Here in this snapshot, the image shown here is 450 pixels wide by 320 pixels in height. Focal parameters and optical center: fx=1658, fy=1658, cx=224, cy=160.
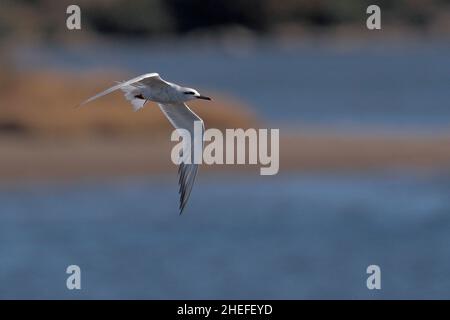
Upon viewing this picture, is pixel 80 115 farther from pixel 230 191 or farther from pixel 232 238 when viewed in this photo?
pixel 232 238

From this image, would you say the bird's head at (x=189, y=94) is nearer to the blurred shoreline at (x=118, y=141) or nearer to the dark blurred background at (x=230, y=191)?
the dark blurred background at (x=230, y=191)

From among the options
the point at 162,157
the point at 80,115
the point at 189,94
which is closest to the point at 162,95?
the point at 189,94

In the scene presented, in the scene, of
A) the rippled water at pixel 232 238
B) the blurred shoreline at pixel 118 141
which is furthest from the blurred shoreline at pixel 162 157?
the rippled water at pixel 232 238

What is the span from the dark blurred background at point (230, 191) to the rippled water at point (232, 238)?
35mm

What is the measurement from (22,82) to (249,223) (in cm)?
581

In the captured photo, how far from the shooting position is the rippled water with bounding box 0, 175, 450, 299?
20.9 m

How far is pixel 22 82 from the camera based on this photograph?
28703mm

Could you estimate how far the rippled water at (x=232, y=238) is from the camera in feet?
68.4

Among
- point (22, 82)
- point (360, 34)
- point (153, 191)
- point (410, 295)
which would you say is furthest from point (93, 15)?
point (410, 295)

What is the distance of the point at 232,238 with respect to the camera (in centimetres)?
2395

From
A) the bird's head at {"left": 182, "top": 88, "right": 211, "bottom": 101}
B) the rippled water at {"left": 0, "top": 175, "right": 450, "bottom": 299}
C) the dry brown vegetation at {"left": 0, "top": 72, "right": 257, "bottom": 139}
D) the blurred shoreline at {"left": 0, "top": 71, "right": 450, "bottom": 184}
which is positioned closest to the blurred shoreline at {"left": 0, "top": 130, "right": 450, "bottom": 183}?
the blurred shoreline at {"left": 0, "top": 71, "right": 450, "bottom": 184}

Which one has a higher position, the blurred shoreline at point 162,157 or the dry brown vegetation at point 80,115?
the dry brown vegetation at point 80,115
